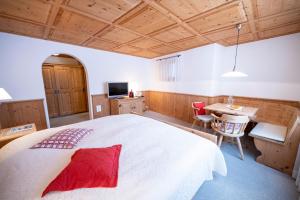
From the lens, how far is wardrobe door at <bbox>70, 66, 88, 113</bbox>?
4938 millimetres

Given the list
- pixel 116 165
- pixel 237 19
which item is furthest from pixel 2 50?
pixel 237 19

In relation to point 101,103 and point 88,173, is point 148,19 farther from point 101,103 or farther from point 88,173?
point 101,103

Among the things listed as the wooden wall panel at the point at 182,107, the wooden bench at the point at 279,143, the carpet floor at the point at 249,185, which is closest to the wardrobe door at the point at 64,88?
the wooden wall panel at the point at 182,107

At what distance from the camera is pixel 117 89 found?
4066 millimetres

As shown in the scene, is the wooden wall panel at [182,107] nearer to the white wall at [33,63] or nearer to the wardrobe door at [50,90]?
the white wall at [33,63]

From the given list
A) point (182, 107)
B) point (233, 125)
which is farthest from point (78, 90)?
point (233, 125)

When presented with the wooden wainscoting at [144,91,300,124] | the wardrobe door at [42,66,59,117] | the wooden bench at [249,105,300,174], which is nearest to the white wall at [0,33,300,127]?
the wooden wainscoting at [144,91,300,124]

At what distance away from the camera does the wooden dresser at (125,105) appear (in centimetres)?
378

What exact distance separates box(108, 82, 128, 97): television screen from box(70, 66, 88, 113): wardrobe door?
2116mm

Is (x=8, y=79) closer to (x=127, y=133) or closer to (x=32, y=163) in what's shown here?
(x=32, y=163)

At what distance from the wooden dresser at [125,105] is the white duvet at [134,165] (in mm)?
2185

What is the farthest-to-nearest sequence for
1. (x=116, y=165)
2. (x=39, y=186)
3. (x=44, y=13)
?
(x=44, y=13), (x=116, y=165), (x=39, y=186)

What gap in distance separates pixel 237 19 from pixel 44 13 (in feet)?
9.82

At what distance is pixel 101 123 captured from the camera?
6.18 ft
